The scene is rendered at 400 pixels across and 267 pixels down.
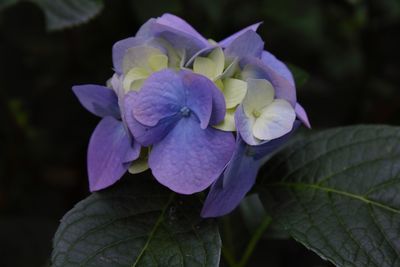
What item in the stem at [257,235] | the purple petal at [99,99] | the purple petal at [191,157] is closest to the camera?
the purple petal at [191,157]

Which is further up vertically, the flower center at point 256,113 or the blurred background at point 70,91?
the flower center at point 256,113

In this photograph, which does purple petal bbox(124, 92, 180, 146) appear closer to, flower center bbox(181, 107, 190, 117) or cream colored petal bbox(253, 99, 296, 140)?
flower center bbox(181, 107, 190, 117)

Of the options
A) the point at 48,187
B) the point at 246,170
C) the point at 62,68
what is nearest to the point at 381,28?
the point at 62,68

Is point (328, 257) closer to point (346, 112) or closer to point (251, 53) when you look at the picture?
point (251, 53)

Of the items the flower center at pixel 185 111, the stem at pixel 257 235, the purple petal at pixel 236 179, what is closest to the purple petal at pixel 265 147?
the purple petal at pixel 236 179

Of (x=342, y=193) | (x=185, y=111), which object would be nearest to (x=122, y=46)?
(x=185, y=111)

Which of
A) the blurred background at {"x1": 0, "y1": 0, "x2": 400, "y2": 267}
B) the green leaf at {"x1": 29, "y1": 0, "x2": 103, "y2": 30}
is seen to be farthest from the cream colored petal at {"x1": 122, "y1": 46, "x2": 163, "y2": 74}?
the blurred background at {"x1": 0, "y1": 0, "x2": 400, "y2": 267}

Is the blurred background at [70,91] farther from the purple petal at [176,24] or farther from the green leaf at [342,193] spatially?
Result: the purple petal at [176,24]
